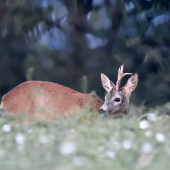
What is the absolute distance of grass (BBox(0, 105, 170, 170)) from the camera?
1.43 m

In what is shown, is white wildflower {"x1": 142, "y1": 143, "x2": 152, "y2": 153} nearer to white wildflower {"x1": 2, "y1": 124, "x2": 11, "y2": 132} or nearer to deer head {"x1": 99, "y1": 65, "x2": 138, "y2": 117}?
white wildflower {"x1": 2, "y1": 124, "x2": 11, "y2": 132}

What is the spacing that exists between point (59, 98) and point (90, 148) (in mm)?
2481

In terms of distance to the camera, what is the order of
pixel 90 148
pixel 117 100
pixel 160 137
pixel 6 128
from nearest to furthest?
pixel 90 148
pixel 160 137
pixel 6 128
pixel 117 100

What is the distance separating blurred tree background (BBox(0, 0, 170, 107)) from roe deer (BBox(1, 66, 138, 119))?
79cm

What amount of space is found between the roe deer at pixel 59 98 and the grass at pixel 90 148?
1.62 meters

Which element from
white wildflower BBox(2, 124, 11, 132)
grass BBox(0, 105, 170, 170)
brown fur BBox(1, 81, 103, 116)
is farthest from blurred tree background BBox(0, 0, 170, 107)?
grass BBox(0, 105, 170, 170)

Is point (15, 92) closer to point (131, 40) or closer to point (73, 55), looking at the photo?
point (73, 55)

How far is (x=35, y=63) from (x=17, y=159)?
3465 mm

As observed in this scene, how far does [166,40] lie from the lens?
496 centimetres

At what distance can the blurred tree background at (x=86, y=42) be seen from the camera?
4918mm

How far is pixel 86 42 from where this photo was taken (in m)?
5.11

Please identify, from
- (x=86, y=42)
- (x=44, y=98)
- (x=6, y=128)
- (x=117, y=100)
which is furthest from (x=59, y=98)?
(x=6, y=128)

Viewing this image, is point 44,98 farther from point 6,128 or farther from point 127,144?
point 127,144

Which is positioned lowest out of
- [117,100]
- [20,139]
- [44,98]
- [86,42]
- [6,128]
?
[20,139]
